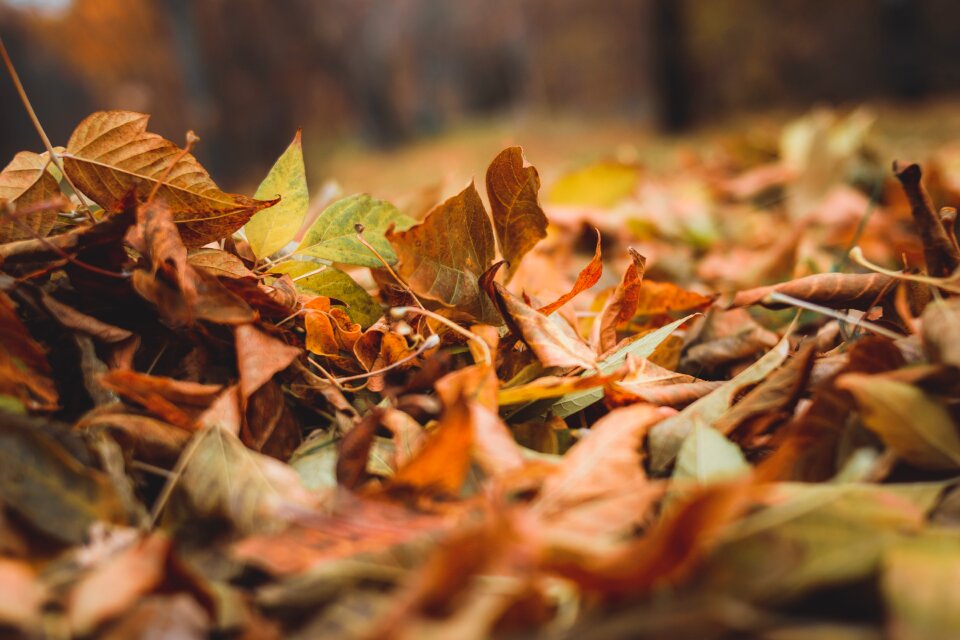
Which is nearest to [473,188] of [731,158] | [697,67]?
[731,158]

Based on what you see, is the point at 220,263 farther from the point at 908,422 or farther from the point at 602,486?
the point at 908,422

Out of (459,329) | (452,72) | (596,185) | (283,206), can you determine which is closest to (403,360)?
(459,329)

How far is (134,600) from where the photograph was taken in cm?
24

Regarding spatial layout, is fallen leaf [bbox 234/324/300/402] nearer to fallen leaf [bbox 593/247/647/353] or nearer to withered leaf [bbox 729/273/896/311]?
fallen leaf [bbox 593/247/647/353]

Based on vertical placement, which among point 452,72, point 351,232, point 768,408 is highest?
point 452,72

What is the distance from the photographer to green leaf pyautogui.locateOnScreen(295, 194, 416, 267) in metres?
0.43

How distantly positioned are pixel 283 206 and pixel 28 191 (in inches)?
5.6

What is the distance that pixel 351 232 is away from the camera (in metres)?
0.43

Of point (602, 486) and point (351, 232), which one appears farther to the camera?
point (351, 232)

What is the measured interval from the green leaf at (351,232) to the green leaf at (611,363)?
0.15 meters

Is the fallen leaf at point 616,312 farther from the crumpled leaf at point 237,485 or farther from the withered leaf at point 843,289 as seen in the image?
the crumpled leaf at point 237,485

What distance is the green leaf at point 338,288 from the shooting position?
0.43 m

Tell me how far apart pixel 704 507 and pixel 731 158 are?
1.67 m

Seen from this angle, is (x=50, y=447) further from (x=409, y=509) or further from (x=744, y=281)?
(x=744, y=281)
